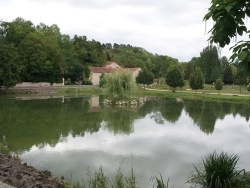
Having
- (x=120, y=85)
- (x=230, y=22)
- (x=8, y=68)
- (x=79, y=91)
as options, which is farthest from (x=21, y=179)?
(x=79, y=91)

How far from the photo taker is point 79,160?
11672mm

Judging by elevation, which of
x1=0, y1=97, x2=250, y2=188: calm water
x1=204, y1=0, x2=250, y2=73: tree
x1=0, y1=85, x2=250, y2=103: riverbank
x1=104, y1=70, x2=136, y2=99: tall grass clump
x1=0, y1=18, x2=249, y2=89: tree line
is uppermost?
x1=0, y1=18, x2=249, y2=89: tree line

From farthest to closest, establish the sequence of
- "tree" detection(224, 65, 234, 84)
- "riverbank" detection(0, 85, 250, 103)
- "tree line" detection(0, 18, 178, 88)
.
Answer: "tree" detection(224, 65, 234, 84) → "tree line" detection(0, 18, 178, 88) → "riverbank" detection(0, 85, 250, 103)

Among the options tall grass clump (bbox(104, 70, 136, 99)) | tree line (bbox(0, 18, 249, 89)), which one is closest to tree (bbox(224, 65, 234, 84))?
tree line (bbox(0, 18, 249, 89))

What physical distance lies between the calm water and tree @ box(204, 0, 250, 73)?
6133 mm

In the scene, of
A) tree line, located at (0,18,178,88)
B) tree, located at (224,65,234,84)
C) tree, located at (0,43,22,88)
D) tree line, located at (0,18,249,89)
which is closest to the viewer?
tree, located at (0,43,22,88)

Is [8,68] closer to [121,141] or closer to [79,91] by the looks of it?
[79,91]

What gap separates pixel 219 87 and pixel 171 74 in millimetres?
7945

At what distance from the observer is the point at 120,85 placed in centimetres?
3603

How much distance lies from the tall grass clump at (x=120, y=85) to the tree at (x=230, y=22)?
105ft

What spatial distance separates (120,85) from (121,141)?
20565 millimetres

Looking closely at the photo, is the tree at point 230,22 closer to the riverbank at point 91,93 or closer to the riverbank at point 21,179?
the riverbank at point 21,179

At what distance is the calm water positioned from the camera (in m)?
10.9

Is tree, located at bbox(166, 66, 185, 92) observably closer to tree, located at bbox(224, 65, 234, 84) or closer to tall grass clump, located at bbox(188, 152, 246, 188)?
tree, located at bbox(224, 65, 234, 84)
